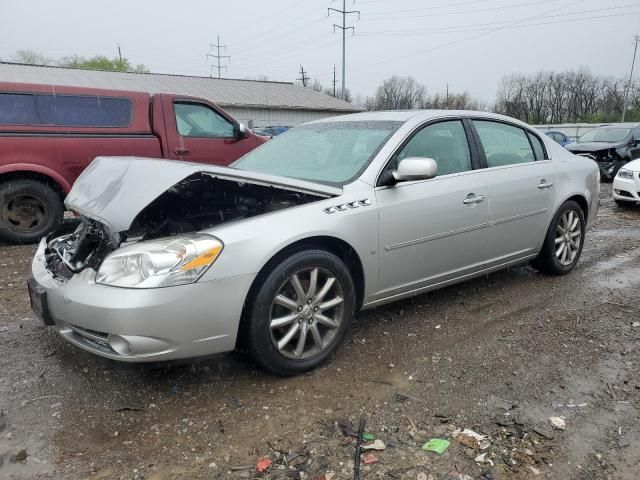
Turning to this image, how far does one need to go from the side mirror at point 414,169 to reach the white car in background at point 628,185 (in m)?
7.18

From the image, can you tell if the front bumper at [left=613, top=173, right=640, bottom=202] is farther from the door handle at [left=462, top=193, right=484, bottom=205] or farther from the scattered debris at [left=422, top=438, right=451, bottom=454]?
the scattered debris at [left=422, top=438, right=451, bottom=454]

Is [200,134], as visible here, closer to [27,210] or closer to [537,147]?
[27,210]

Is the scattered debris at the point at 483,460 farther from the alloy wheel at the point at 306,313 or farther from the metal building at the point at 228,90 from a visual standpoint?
the metal building at the point at 228,90

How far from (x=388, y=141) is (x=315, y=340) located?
1428 mm

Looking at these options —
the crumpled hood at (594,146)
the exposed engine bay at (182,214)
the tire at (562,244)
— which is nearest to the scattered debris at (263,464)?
the exposed engine bay at (182,214)

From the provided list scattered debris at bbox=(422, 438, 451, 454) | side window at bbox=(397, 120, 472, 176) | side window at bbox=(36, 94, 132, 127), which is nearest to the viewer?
scattered debris at bbox=(422, 438, 451, 454)

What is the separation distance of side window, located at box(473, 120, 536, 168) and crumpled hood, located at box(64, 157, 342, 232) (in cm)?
160

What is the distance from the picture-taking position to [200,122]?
7.29 meters

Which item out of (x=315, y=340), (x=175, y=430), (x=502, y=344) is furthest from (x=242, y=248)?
(x=502, y=344)

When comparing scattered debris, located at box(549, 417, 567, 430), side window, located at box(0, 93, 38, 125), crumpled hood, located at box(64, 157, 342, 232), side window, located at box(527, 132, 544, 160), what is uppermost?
side window, located at box(0, 93, 38, 125)

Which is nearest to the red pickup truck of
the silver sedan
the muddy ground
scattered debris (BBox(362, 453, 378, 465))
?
the muddy ground

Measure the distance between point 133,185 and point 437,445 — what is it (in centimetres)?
205

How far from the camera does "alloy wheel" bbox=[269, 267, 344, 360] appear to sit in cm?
285

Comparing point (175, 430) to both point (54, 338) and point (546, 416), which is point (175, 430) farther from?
point (546, 416)
